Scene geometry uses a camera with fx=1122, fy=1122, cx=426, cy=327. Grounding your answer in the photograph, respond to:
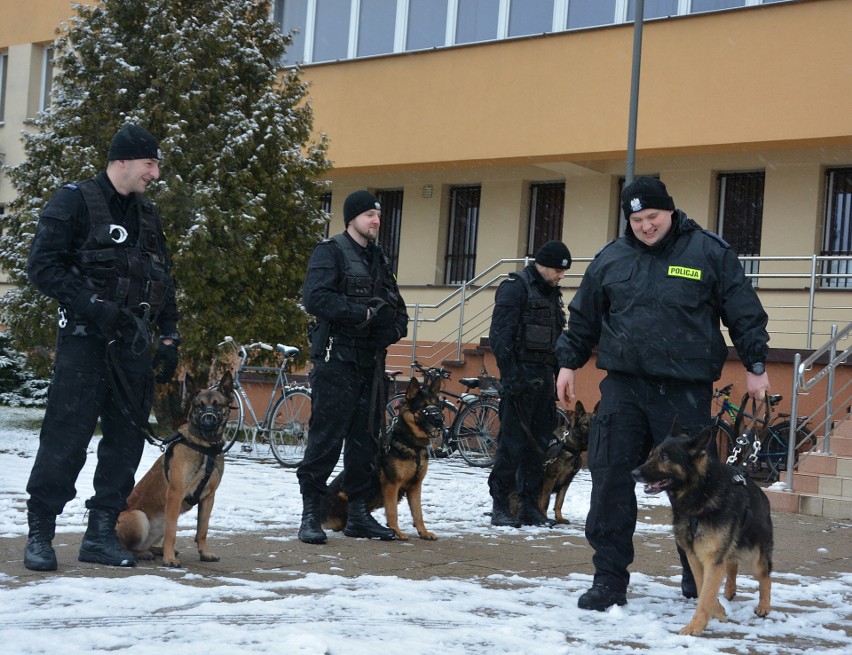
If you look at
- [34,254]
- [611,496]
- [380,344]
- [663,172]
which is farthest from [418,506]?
[663,172]

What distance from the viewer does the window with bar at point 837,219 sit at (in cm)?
1625

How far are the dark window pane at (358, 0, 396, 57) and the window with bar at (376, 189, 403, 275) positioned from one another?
2.84 metres

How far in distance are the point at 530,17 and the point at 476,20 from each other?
1.01 m

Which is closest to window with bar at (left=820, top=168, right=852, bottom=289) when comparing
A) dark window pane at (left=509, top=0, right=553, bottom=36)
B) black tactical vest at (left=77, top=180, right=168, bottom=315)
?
dark window pane at (left=509, top=0, right=553, bottom=36)

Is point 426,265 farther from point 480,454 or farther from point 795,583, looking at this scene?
point 795,583

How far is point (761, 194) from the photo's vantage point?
56.1 feet

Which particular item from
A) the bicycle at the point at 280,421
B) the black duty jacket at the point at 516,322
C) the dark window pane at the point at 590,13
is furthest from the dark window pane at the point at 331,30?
the black duty jacket at the point at 516,322

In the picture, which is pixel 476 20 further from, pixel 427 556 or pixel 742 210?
pixel 427 556

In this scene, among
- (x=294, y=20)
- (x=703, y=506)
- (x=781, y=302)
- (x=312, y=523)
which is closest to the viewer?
(x=703, y=506)

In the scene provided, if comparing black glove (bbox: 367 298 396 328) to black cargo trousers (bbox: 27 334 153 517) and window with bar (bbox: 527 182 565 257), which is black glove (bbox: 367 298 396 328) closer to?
black cargo trousers (bbox: 27 334 153 517)

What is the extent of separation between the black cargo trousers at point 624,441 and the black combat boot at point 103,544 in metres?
2.38

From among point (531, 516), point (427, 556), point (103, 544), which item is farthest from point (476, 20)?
point (103, 544)

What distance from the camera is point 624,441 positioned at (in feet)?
17.9

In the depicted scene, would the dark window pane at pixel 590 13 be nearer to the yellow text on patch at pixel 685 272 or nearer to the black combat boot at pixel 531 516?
the black combat boot at pixel 531 516
